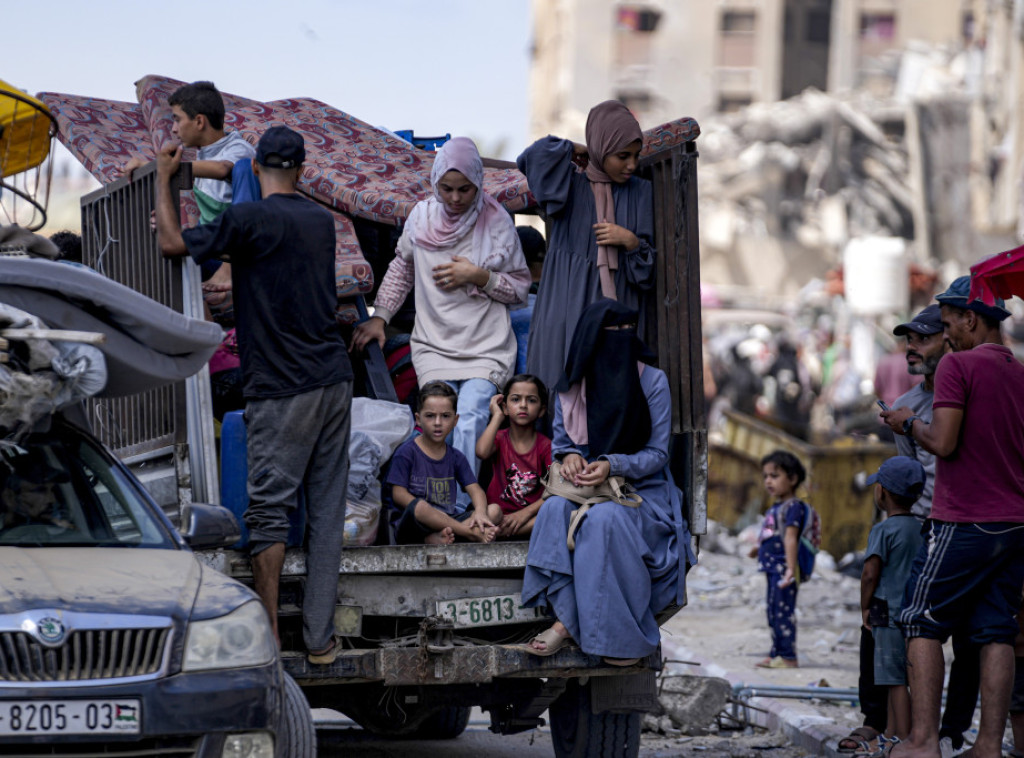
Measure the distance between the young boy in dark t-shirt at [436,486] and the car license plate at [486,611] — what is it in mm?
401

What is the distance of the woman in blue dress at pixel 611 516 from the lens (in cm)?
582

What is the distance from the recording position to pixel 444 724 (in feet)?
26.0

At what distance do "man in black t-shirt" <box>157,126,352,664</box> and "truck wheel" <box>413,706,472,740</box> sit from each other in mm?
2264

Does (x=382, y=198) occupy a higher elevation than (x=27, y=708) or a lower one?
higher

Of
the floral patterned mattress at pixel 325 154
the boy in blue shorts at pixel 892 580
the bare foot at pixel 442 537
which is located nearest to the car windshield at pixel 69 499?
the bare foot at pixel 442 537

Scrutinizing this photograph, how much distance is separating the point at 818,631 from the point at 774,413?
11551 mm

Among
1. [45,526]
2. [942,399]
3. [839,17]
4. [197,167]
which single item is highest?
[839,17]

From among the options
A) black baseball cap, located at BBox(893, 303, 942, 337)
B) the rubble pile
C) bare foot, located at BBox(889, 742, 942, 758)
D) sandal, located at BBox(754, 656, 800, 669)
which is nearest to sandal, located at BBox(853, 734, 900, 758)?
bare foot, located at BBox(889, 742, 942, 758)

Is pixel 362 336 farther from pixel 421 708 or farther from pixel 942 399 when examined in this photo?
pixel 942 399

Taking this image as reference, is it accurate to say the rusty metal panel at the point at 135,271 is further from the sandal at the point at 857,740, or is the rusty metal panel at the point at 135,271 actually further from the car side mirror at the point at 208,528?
the sandal at the point at 857,740

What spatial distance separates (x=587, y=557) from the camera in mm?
5852

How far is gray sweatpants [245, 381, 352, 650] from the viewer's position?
5.65 metres

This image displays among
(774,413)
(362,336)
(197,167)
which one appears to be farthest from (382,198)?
(774,413)

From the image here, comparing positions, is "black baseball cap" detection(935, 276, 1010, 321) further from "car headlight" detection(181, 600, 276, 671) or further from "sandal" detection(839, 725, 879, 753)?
"car headlight" detection(181, 600, 276, 671)
